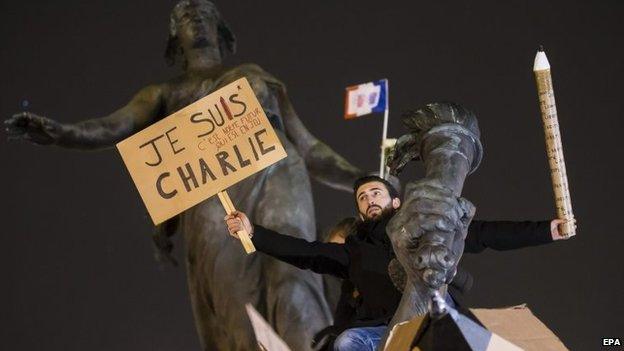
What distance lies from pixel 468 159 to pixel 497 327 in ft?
1.70

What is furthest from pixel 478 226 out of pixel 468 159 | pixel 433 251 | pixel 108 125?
pixel 108 125

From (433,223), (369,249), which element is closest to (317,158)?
(369,249)

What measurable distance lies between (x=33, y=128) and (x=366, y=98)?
3361mm

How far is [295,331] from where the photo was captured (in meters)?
5.35

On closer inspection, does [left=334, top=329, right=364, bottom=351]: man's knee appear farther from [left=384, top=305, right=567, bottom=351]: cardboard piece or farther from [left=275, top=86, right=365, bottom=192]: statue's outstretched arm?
[left=275, top=86, right=365, bottom=192]: statue's outstretched arm

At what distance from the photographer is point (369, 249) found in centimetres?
399

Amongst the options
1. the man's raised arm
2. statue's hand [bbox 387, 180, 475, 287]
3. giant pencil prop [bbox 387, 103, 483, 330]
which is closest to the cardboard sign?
the man's raised arm

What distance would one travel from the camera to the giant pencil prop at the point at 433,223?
9.07 feet

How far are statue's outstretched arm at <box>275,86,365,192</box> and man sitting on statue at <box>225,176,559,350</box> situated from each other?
1.94 m

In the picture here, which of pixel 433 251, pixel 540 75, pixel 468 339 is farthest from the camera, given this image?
pixel 540 75

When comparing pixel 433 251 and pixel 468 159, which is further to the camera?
pixel 468 159

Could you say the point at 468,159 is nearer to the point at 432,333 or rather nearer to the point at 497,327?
the point at 497,327

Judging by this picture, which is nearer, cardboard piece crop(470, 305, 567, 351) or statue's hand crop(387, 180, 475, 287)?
statue's hand crop(387, 180, 475, 287)

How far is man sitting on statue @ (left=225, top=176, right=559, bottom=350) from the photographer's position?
374 cm
